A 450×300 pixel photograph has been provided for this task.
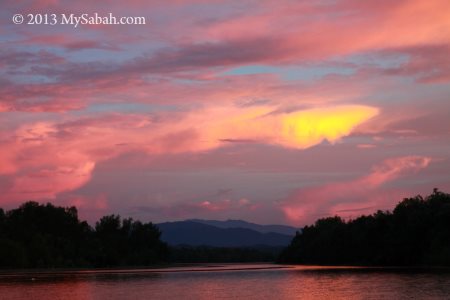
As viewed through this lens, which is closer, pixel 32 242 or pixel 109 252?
pixel 32 242

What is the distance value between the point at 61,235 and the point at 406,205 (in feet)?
279

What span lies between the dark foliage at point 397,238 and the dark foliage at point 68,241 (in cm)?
5026

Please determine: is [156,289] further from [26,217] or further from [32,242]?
[26,217]

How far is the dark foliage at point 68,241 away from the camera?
146 m

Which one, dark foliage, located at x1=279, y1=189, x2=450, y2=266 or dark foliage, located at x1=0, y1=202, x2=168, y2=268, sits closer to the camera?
dark foliage, located at x1=279, y1=189, x2=450, y2=266

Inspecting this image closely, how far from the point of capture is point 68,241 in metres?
162

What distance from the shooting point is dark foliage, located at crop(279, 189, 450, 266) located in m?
109

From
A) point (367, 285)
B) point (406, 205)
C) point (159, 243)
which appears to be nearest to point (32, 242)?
point (159, 243)

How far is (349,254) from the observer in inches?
5679

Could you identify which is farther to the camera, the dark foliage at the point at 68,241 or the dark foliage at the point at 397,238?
the dark foliage at the point at 68,241

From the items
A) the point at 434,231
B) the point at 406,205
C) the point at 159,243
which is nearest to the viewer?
the point at 434,231

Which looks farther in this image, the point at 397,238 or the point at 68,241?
the point at 68,241

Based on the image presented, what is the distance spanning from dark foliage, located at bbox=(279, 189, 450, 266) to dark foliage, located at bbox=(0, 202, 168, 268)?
50.3 m

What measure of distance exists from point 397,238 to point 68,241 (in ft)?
249
